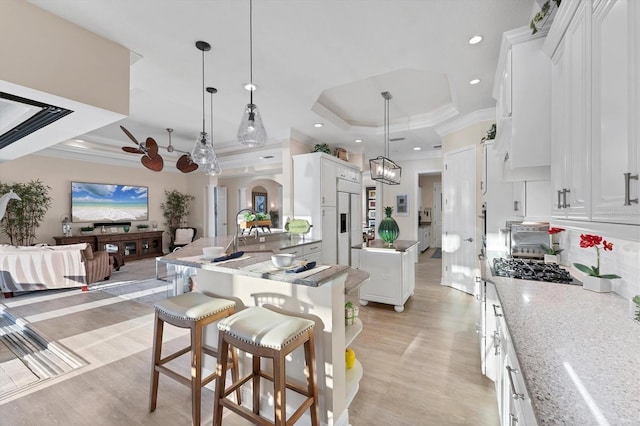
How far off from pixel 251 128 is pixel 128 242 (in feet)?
21.0

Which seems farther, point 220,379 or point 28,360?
point 28,360

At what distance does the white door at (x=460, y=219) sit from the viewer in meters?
4.23

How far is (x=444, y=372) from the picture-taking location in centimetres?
222

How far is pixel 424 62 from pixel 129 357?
12.8 feet

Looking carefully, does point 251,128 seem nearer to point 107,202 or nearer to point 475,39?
point 475,39

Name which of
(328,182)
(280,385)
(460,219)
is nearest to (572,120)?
(280,385)

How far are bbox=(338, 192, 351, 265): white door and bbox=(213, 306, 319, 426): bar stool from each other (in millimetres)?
3699

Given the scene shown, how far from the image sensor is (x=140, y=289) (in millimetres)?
4586

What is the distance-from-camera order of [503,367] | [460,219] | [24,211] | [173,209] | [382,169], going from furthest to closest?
[173,209] < [24,211] < [460,219] < [382,169] < [503,367]

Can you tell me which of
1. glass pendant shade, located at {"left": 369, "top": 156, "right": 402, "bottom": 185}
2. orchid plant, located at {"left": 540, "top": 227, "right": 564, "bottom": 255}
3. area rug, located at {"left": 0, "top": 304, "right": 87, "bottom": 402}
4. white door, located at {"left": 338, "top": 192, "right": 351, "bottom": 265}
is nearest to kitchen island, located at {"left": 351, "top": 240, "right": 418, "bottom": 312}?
glass pendant shade, located at {"left": 369, "top": 156, "right": 402, "bottom": 185}

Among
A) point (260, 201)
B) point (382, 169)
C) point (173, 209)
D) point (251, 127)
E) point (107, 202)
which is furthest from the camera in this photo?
point (260, 201)

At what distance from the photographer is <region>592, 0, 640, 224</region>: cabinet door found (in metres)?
0.82

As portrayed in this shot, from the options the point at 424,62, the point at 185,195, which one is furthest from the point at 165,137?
the point at 424,62

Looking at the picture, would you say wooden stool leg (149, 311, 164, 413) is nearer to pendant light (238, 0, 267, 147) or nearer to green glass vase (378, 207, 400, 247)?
pendant light (238, 0, 267, 147)
